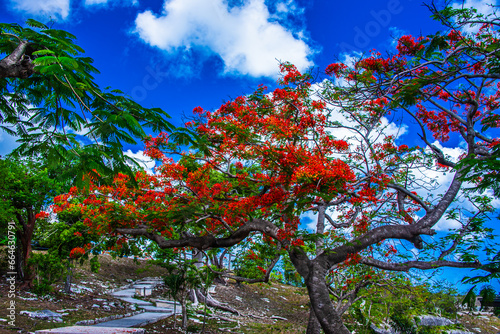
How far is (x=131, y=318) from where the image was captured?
10.3m

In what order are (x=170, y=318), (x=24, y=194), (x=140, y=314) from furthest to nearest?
1. (x=24, y=194)
2. (x=140, y=314)
3. (x=170, y=318)

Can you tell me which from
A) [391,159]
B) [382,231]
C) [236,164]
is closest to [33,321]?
[236,164]

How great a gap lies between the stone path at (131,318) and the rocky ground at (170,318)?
464mm

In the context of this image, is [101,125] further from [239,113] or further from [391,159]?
[391,159]

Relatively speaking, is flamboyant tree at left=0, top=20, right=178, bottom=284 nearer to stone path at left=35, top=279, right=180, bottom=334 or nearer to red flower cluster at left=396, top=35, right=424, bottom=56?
stone path at left=35, top=279, right=180, bottom=334

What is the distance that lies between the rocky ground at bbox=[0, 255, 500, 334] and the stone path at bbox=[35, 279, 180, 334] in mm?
464

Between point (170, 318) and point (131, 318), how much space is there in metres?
1.43

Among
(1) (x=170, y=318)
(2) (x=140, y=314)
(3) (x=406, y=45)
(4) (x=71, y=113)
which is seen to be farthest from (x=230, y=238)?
(2) (x=140, y=314)

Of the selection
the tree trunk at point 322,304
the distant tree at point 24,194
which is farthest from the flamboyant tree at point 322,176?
the distant tree at point 24,194

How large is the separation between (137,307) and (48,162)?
10544 mm

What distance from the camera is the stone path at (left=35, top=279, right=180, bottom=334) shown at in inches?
268

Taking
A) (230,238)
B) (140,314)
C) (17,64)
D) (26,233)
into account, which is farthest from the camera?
(26,233)

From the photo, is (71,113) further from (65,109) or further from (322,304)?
(322,304)

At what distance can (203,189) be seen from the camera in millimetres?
7301
